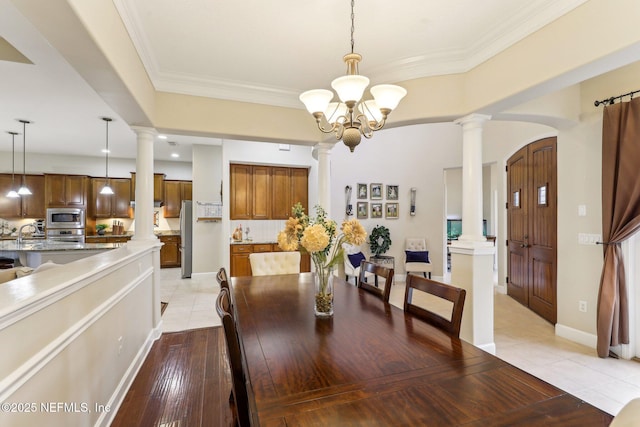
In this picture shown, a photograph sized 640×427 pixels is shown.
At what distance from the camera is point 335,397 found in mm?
994

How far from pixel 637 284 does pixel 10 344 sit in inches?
175

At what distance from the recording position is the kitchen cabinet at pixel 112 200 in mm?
7199

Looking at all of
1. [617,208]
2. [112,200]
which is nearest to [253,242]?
[112,200]

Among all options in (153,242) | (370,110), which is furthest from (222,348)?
(370,110)

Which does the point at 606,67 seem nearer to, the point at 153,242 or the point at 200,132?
the point at 200,132

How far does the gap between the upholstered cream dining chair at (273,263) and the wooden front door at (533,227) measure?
323 cm

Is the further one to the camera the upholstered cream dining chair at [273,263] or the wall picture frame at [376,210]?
the wall picture frame at [376,210]

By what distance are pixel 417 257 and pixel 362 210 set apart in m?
1.43

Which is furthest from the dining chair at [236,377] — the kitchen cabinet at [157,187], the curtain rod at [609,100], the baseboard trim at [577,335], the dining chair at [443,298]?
the kitchen cabinet at [157,187]

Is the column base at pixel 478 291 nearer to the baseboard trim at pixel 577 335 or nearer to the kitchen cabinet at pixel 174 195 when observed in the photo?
the baseboard trim at pixel 577 335

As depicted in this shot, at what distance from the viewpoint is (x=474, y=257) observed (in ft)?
9.32

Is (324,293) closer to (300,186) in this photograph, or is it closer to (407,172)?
(300,186)

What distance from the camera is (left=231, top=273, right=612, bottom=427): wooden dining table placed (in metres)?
0.90

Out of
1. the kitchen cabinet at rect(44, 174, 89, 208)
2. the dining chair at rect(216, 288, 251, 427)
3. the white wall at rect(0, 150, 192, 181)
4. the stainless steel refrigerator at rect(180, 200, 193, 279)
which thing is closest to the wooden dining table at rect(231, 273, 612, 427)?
the dining chair at rect(216, 288, 251, 427)
